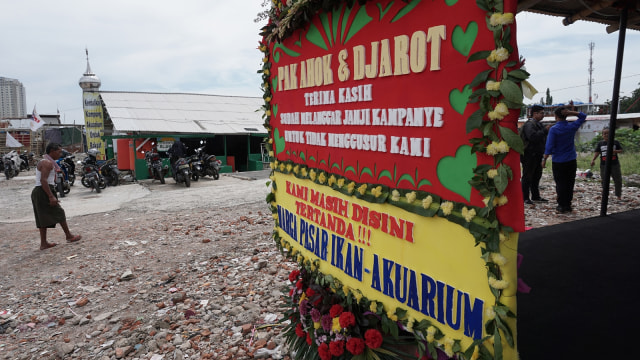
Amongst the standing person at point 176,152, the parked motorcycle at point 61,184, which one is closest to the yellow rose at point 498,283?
the parked motorcycle at point 61,184

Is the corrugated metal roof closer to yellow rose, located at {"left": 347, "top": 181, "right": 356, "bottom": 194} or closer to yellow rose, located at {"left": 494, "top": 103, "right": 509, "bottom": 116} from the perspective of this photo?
yellow rose, located at {"left": 347, "top": 181, "right": 356, "bottom": 194}

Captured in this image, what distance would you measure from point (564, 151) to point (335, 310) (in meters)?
5.11

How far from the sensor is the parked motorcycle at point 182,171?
38.4 feet

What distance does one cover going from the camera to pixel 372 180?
5.64 feet

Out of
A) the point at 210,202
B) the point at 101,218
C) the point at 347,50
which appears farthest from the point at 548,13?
the point at 101,218

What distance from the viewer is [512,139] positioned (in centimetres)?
109

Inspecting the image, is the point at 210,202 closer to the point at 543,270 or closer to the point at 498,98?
the point at 543,270

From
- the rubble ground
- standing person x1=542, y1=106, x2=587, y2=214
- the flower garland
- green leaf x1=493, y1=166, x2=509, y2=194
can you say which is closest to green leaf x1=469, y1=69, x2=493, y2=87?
the flower garland

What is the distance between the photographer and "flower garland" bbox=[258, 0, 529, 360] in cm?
111

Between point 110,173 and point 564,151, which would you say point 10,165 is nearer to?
point 110,173

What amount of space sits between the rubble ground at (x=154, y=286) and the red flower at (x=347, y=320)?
3.32ft

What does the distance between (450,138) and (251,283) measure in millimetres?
3277

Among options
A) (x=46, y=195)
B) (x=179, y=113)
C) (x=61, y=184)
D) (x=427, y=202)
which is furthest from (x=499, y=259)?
(x=179, y=113)

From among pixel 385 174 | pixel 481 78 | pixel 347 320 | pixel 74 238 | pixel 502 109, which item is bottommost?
pixel 74 238
